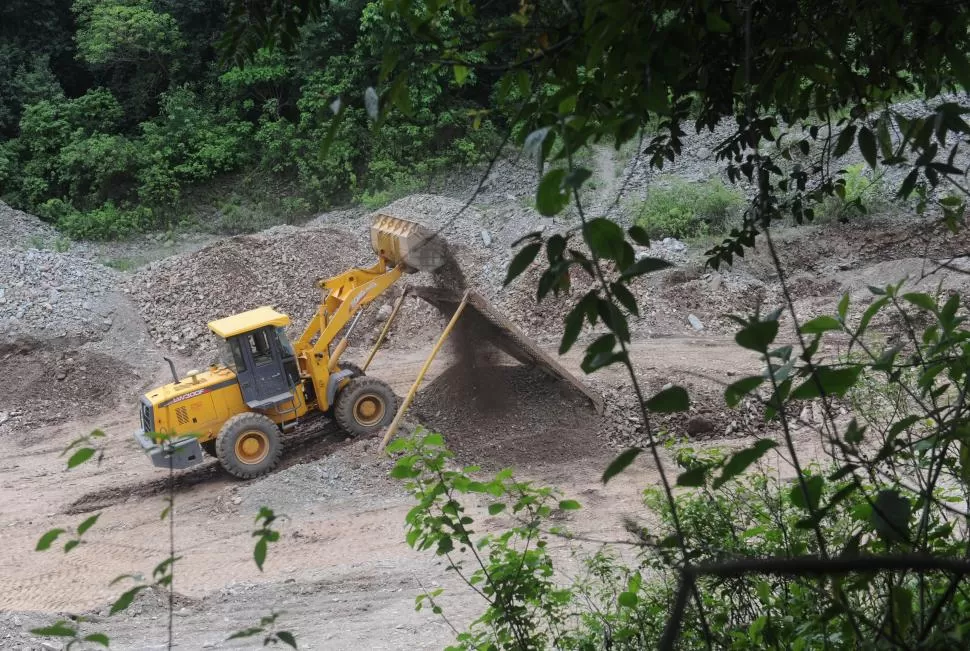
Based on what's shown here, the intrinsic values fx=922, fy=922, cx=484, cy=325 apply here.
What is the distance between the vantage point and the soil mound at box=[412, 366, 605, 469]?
408 inches

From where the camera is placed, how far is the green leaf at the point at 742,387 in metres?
1.66

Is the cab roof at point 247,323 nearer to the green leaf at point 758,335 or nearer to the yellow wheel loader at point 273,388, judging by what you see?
the yellow wheel loader at point 273,388

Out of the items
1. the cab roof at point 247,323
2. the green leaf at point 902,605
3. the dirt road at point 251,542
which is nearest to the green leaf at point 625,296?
the green leaf at point 902,605

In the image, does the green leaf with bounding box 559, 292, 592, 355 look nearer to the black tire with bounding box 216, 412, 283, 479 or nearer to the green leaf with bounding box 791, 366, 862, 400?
the green leaf with bounding box 791, 366, 862, 400

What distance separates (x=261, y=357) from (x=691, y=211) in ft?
29.8

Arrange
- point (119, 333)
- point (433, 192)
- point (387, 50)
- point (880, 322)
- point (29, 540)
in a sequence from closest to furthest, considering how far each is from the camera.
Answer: point (387, 50) < point (29, 540) < point (880, 322) < point (119, 333) < point (433, 192)

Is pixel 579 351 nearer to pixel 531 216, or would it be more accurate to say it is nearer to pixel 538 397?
pixel 538 397

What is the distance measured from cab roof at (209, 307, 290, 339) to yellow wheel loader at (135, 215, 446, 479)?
0.01 meters

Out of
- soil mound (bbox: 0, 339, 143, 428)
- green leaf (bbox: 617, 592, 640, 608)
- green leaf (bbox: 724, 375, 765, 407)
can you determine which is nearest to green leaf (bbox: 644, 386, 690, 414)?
green leaf (bbox: 724, 375, 765, 407)

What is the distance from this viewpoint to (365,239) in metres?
18.3

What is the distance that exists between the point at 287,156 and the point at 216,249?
6.56 metres

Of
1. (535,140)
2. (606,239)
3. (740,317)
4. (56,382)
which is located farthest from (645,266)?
(56,382)

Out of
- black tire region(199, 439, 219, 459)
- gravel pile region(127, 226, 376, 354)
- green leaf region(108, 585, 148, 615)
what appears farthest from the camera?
gravel pile region(127, 226, 376, 354)

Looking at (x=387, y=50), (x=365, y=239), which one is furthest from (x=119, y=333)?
(x=387, y=50)
